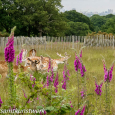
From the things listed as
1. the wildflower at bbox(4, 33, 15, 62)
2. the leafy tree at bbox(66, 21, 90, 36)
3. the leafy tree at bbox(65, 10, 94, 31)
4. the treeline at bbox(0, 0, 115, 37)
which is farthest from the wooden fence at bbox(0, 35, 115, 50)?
the leafy tree at bbox(65, 10, 94, 31)

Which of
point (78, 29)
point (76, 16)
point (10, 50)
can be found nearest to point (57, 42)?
point (10, 50)

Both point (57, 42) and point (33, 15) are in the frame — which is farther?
point (33, 15)

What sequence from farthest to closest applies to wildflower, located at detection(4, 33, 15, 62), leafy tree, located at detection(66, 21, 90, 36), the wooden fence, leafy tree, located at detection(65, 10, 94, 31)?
leafy tree, located at detection(65, 10, 94, 31) < leafy tree, located at detection(66, 21, 90, 36) < the wooden fence < wildflower, located at detection(4, 33, 15, 62)

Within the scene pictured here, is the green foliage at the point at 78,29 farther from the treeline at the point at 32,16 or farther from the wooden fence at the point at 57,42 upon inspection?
the wooden fence at the point at 57,42

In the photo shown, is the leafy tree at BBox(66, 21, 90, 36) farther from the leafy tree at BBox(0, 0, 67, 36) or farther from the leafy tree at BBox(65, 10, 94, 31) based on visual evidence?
the leafy tree at BBox(0, 0, 67, 36)

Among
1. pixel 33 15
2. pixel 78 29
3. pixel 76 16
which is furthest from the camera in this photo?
pixel 76 16

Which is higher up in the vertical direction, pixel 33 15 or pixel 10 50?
pixel 33 15

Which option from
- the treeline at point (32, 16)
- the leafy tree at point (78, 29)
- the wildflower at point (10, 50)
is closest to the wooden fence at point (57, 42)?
the wildflower at point (10, 50)

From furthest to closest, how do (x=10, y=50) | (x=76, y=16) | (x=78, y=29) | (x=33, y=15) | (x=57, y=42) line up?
(x=76, y=16) → (x=78, y=29) → (x=33, y=15) → (x=57, y=42) → (x=10, y=50)

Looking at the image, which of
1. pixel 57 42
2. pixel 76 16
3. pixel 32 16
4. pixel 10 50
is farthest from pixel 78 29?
pixel 10 50

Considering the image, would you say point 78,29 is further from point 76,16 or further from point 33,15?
point 33,15

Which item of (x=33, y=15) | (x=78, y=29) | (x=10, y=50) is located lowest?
(x=10, y=50)

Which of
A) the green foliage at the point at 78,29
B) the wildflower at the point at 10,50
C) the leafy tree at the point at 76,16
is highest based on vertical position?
the leafy tree at the point at 76,16

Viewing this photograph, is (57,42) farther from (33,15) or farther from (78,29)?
(78,29)
